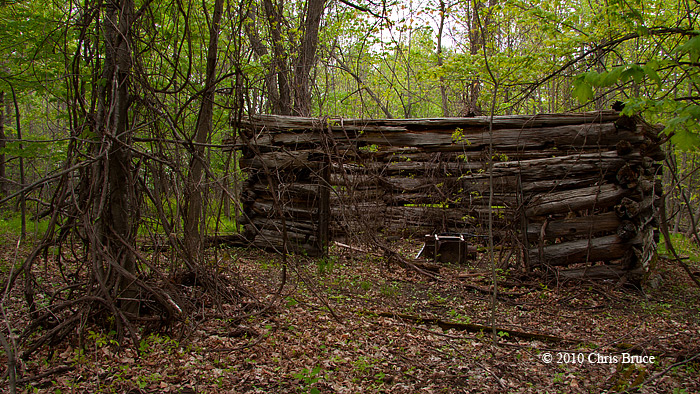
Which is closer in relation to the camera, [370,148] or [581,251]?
[581,251]

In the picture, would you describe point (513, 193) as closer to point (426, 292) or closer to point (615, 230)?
point (615, 230)

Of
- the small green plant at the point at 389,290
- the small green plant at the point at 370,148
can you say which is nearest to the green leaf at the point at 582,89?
the small green plant at the point at 389,290

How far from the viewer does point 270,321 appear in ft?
14.6

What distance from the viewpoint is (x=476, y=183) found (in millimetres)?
8383

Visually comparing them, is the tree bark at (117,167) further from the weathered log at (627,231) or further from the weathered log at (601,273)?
the weathered log at (627,231)

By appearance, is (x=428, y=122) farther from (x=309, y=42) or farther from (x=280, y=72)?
(x=309, y=42)

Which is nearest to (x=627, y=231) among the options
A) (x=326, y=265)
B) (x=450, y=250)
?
(x=450, y=250)

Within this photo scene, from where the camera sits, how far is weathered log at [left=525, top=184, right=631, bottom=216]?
20.3 feet

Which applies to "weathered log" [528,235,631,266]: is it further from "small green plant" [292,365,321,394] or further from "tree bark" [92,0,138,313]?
"tree bark" [92,0,138,313]

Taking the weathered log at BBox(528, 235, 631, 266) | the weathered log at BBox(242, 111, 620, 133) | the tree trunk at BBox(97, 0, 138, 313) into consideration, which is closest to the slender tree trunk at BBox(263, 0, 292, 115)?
the weathered log at BBox(242, 111, 620, 133)

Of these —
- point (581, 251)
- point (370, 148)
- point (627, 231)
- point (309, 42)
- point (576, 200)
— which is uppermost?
point (309, 42)

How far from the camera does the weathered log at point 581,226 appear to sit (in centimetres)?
619

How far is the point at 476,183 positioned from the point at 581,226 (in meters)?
2.45

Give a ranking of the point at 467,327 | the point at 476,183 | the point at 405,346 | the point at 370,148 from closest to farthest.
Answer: the point at 405,346
the point at 467,327
the point at 370,148
the point at 476,183
